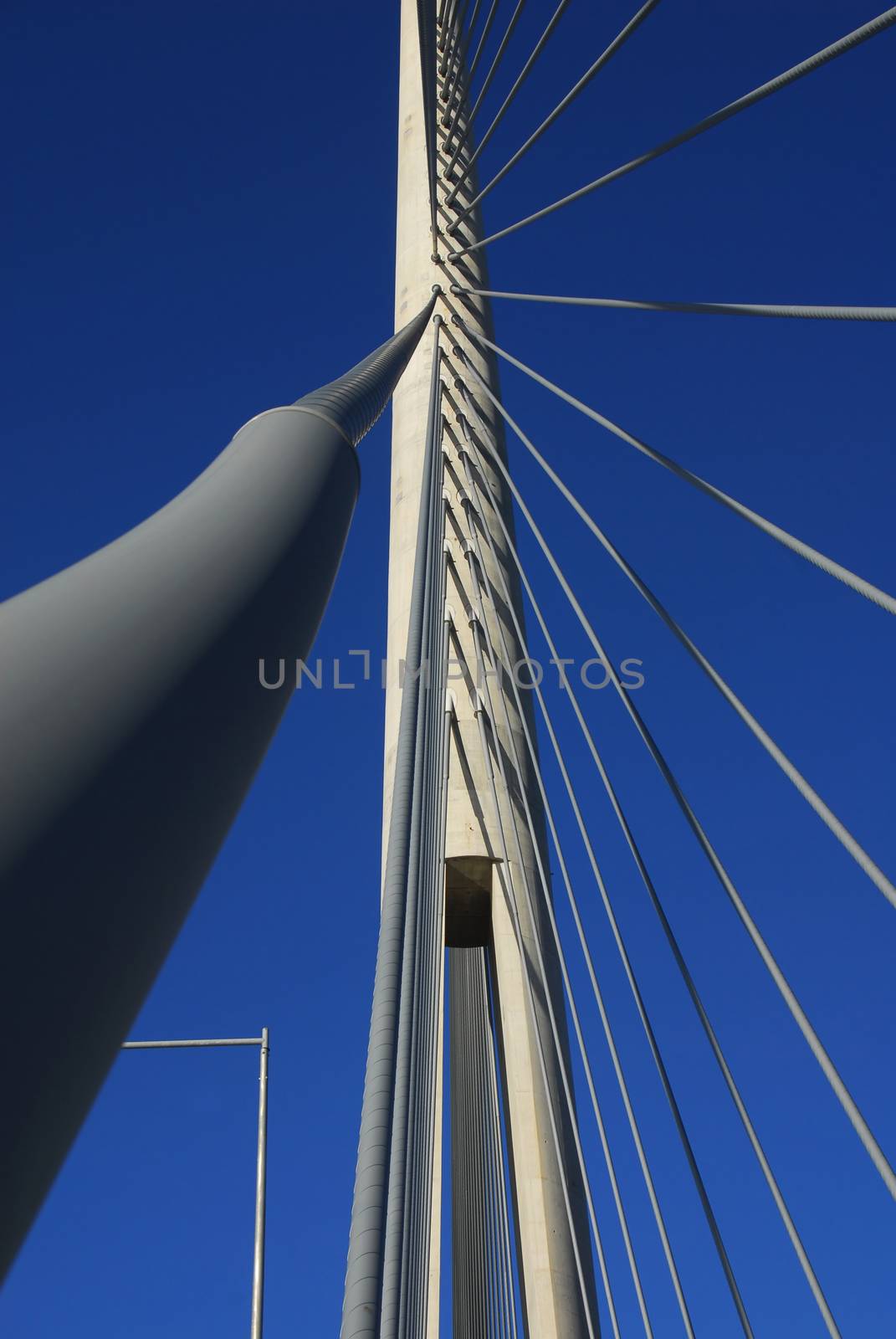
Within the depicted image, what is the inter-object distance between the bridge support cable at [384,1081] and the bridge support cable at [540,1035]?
126 inches

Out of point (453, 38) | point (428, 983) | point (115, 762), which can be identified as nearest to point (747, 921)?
point (428, 983)

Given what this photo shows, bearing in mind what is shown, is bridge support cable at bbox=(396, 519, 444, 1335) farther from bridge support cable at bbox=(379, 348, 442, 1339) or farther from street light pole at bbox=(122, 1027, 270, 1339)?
street light pole at bbox=(122, 1027, 270, 1339)

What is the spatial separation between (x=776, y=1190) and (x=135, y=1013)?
4531 millimetres

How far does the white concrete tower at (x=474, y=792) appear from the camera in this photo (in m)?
7.01

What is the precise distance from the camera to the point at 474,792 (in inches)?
335

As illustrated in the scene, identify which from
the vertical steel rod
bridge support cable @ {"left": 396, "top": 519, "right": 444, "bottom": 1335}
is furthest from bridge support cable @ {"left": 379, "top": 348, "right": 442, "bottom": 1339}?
the vertical steel rod

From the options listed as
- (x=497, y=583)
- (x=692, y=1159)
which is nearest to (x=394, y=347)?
(x=692, y=1159)

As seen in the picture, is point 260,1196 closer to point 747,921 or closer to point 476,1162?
point 476,1162

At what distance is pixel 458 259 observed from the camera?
10320mm

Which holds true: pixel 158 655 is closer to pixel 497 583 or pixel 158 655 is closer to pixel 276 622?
pixel 276 622

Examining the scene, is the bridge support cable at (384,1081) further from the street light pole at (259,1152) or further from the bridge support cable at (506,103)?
the street light pole at (259,1152)

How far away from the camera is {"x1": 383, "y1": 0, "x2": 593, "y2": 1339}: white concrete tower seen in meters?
7.01

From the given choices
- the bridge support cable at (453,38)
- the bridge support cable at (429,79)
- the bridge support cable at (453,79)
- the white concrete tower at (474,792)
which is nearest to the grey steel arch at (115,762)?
the white concrete tower at (474,792)

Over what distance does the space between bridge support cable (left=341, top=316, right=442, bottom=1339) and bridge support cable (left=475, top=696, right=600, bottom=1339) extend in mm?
3201
